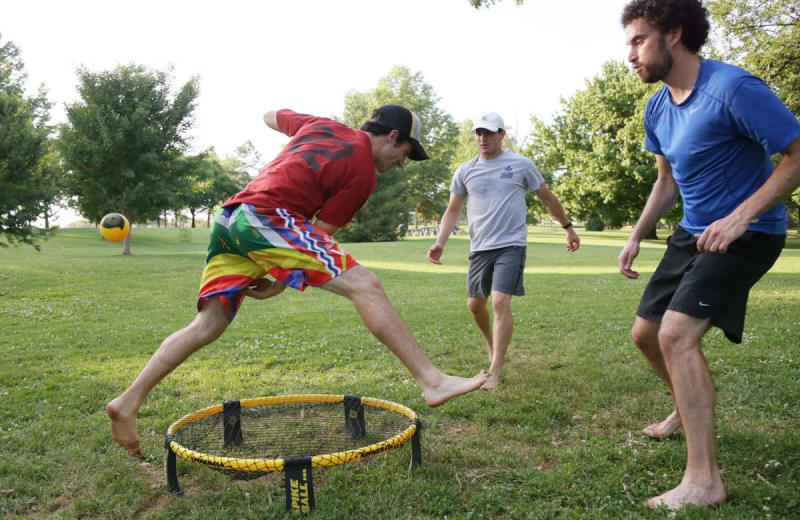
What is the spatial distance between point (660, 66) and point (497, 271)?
267cm

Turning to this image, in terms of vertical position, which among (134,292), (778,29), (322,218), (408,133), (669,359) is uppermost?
(778,29)

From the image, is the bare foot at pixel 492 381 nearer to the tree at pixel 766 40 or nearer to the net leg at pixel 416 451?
the net leg at pixel 416 451

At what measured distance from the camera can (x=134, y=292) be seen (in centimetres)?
1353

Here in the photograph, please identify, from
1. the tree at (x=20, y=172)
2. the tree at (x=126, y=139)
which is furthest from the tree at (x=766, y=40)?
the tree at (x=126, y=139)

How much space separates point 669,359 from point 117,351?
242 inches

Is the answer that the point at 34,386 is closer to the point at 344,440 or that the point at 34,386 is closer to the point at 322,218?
the point at 344,440

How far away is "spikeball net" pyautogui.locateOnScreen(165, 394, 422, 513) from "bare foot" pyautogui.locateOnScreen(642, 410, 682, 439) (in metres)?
1.49

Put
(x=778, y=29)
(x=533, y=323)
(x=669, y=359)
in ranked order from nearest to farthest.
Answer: (x=669, y=359) < (x=533, y=323) < (x=778, y=29)

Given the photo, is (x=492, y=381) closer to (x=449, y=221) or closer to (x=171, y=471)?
(x=449, y=221)

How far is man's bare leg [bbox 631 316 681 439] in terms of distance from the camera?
3633 mm

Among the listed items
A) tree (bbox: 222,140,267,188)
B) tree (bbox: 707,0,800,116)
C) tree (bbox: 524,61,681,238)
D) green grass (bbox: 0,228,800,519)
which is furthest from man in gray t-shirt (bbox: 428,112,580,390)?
tree (bbox: 222,140,267,188)

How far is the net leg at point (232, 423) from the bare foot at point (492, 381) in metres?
2.07

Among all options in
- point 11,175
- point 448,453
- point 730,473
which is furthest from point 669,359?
point 11,175

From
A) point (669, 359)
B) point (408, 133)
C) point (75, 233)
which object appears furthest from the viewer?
point (75, 233)
